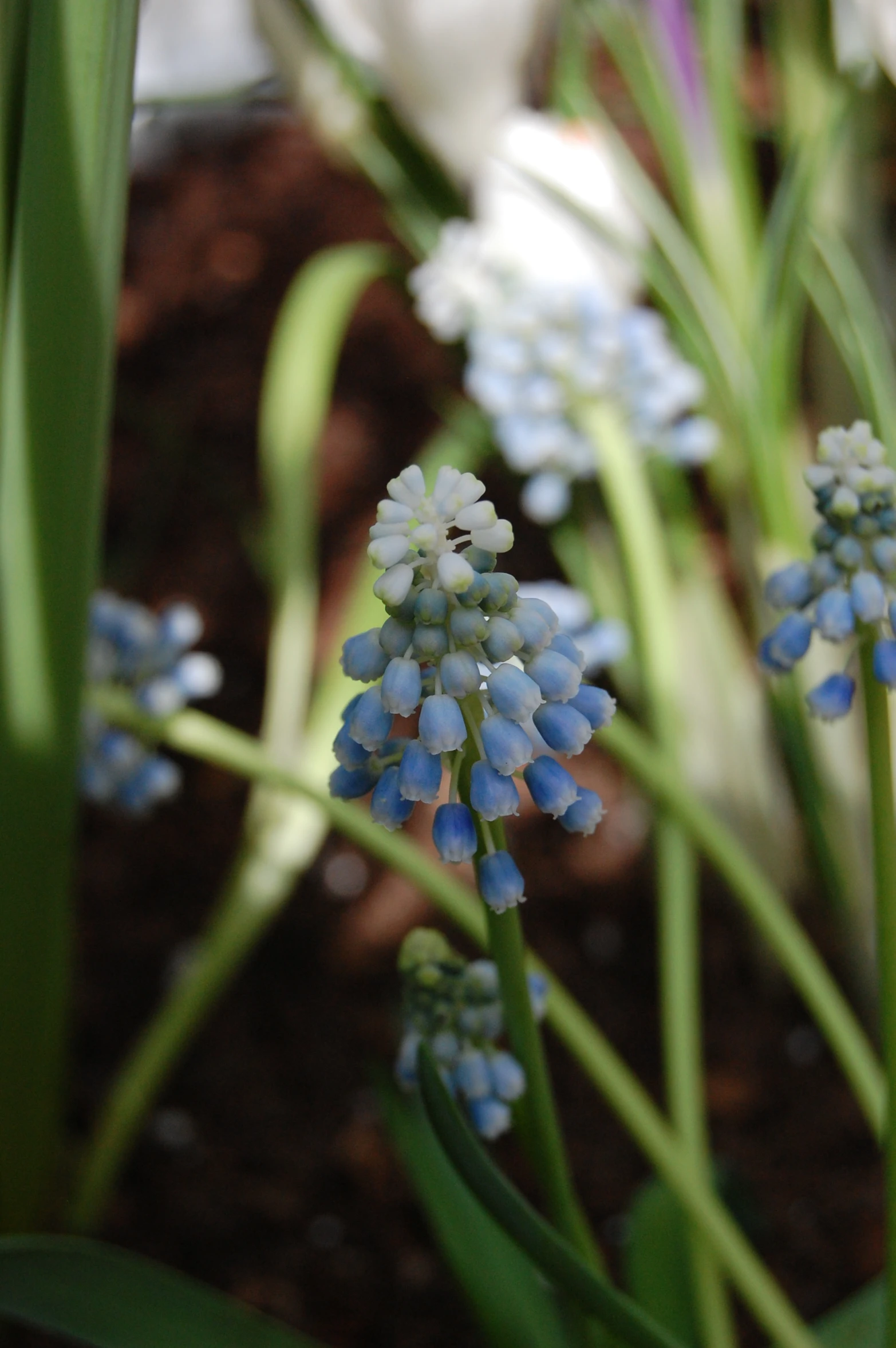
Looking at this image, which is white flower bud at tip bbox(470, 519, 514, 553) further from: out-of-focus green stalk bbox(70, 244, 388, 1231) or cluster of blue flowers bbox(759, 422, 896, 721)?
out-of-focus green stalk bbox(70, 244, 388, 1231)

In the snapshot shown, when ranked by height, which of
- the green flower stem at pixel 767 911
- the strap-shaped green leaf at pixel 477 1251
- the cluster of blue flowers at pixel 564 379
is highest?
the cluster of blue flowers at pixel 564 379

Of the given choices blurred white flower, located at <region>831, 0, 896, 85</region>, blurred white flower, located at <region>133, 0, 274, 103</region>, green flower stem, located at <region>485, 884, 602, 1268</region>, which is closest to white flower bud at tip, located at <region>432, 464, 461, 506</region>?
green flower stem, located at <region>485, 884, 602, 1268</region>

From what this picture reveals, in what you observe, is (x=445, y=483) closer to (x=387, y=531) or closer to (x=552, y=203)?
(x=387, y=531)

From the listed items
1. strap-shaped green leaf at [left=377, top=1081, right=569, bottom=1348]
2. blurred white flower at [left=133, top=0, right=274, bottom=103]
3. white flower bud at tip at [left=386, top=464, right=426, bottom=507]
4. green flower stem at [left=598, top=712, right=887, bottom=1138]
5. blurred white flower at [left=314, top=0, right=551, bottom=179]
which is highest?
blurred white flower at [left=133, top=0, right=274, bottom=103]

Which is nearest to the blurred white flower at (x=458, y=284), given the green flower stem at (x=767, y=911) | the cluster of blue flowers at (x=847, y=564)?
the green flower stem at (x=767, y=911)

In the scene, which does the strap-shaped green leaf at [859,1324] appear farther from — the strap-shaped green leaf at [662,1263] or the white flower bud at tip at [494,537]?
the white flower bud at tip at [494,537]

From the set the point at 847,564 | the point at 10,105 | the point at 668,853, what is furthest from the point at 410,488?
the point at 668,853

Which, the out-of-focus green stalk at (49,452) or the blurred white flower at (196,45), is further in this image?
the blurred white flower at (196,45)
